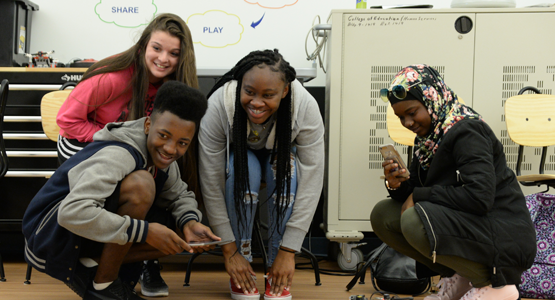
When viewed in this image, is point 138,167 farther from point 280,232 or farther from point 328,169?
point 328,169

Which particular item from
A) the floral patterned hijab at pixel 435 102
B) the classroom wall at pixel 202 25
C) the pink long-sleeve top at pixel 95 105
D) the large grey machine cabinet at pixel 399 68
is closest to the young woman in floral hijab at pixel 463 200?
the floral patterned hijab at pixel 435 102

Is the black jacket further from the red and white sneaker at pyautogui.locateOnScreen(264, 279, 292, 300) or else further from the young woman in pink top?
the young woman in pink top

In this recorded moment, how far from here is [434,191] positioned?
1.29m

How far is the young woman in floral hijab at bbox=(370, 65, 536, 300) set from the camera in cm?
122

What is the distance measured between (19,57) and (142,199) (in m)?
1.59

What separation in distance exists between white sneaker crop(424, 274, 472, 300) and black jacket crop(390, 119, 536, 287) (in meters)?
0.23

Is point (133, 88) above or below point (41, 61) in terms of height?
below

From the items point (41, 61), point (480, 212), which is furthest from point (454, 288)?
point (41, 61)

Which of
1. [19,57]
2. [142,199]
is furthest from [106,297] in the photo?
[19,57]

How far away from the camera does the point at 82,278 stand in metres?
1.27

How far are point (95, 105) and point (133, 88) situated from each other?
0.15 meters

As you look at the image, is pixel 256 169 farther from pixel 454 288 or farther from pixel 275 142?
pixel 454 288

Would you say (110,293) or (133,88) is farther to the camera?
(133,88)

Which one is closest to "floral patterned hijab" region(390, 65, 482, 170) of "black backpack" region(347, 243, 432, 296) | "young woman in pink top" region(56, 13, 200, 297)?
"black backpack" region(347, 243, 432, 296)
